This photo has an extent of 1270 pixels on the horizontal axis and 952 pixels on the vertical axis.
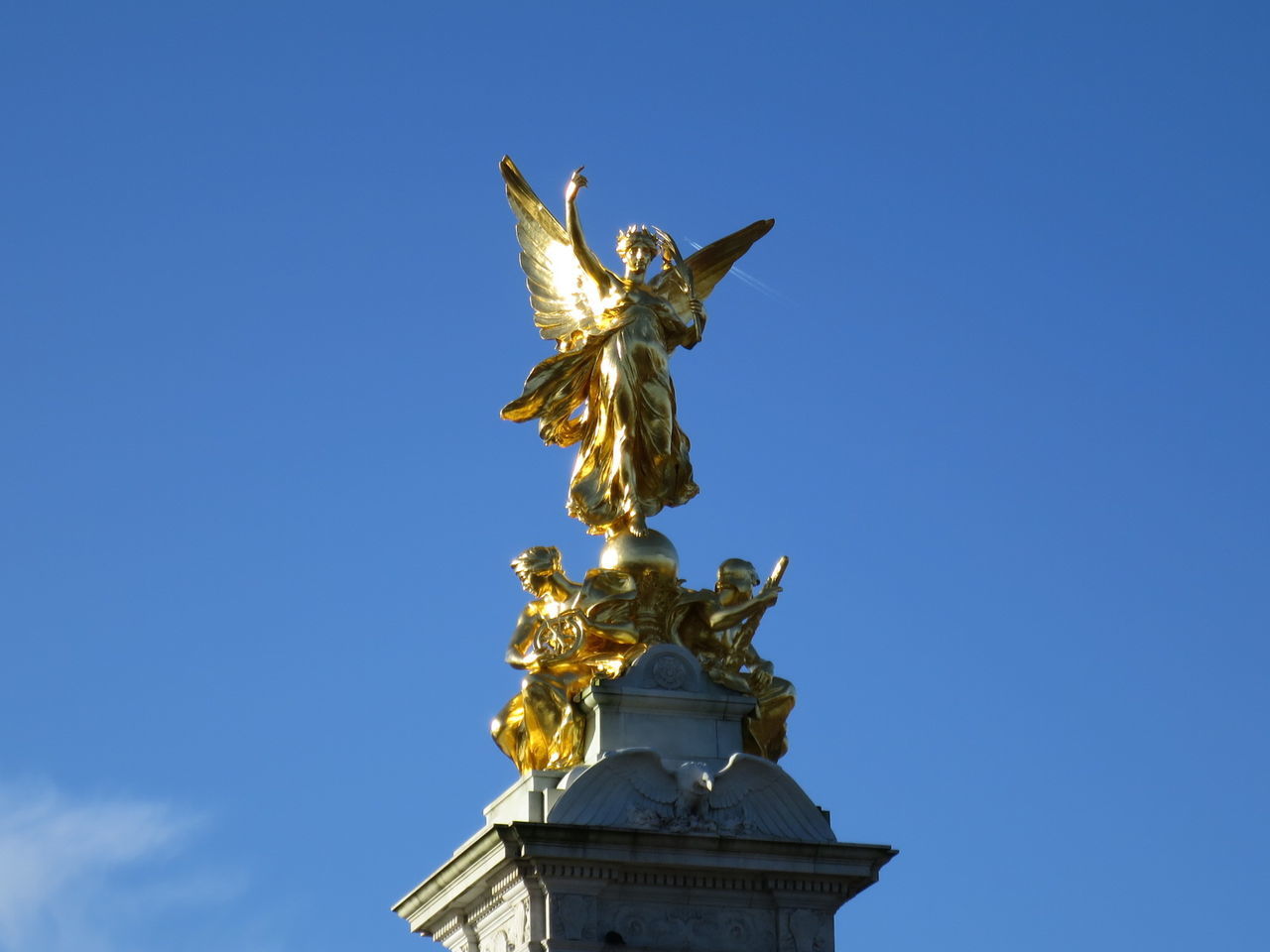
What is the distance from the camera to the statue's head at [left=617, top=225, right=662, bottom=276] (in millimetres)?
26047

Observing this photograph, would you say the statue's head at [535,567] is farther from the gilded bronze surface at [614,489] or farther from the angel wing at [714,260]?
the angel wing at [714,260]

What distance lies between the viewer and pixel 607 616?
24.3 m

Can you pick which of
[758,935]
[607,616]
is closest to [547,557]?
[607,616]

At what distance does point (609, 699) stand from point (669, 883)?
1828mm

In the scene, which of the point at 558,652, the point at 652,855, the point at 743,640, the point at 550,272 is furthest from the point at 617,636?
the point at 550,272

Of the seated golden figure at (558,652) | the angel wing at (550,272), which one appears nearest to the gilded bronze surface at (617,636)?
the seated golden figure at (558,652)

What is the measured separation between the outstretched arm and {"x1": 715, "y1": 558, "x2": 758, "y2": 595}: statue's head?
Answer: 3120 mm

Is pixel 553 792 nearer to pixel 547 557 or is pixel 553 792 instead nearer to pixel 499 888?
pixel 499 888

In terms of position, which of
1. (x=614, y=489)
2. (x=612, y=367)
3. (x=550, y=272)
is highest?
(x=550, y=272)

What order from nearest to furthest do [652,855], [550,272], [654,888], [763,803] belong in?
[652,855] → [654,888] → [763,803] → [550,272]

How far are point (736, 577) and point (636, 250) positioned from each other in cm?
360

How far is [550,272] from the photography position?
26.7 m

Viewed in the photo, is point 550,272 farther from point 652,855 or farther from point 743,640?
point 652,855

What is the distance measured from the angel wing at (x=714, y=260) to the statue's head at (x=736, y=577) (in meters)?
3.09
